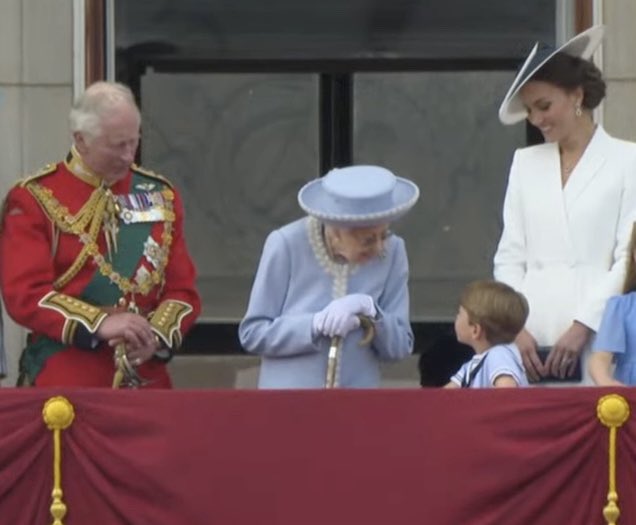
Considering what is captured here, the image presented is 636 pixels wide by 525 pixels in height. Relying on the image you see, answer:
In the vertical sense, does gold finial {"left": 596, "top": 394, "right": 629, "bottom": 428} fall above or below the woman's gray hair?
below

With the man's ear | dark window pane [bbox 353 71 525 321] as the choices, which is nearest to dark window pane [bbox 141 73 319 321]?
dark window pane [bbox 353 71 525 321]

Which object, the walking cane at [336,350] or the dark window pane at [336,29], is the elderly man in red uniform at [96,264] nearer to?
the walking cane at [336,350]

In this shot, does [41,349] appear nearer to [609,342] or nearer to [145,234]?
[145,234]

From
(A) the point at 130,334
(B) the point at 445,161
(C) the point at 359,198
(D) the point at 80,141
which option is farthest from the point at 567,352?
(B) the point at 445,161

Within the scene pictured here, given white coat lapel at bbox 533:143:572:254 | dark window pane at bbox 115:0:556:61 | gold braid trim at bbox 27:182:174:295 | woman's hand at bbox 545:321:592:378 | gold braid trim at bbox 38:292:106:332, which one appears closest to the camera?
gold braid trim at bbox 38:292:106:332

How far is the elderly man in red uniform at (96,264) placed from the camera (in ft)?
23.7

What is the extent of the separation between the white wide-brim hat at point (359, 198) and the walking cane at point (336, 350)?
0.30 m

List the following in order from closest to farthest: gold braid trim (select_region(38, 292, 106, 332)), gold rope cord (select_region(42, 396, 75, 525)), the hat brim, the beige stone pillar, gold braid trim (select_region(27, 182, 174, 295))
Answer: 1. gold rope cord (select_region(42, 396, 75, 525))
2. the hat brim
3. gold braid trim (select_region(38, 292, 106, 332))
4. gold braid trim (select_region(27, 182, 174, 295))
5. the beige stone pillar

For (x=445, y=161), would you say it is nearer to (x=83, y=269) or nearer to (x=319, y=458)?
(x=83, y=269)

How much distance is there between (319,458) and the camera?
6781 millimetres

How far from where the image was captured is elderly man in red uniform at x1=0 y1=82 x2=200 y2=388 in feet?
23.7

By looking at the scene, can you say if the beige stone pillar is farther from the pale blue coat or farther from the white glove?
the white glove

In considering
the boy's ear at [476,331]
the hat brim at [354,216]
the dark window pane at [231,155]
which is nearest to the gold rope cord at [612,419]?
the boy's ear at [476,331]

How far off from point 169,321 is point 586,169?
1.36 metres
